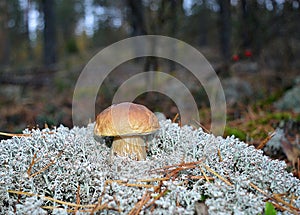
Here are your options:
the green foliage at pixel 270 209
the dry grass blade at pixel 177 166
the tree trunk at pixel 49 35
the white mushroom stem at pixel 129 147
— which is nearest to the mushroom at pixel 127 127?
the white mushroom stem at pixel 129 147

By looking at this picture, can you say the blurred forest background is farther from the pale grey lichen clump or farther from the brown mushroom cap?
the brown mushroom cap

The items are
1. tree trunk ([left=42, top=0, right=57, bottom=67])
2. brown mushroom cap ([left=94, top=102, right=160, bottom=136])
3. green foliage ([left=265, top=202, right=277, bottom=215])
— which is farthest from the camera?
tree trunk ([left=42, top=0, right=57, bottom=67])

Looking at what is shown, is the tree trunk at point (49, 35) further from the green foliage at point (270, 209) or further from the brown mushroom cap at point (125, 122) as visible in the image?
the green foliage at point (270, 209)

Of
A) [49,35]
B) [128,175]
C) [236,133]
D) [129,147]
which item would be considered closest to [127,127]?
[129,147]

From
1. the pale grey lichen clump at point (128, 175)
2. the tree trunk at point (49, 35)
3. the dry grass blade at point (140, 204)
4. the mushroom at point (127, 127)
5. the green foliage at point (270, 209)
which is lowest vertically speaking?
the green foliage at point (270, 209)

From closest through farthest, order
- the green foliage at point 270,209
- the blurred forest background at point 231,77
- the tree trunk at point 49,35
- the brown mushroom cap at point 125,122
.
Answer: the green foliage at point 270,209 → the brown mushroom cap at point 125,122 → the blurred forest background at point 231,77 → the tree trunk at point 49,35

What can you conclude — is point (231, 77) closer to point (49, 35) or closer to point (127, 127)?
point (127, 127)

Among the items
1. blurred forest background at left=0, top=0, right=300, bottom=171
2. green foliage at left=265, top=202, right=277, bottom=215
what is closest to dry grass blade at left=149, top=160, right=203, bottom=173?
green foliage at left=265, top=202, right=277, bottom=215
